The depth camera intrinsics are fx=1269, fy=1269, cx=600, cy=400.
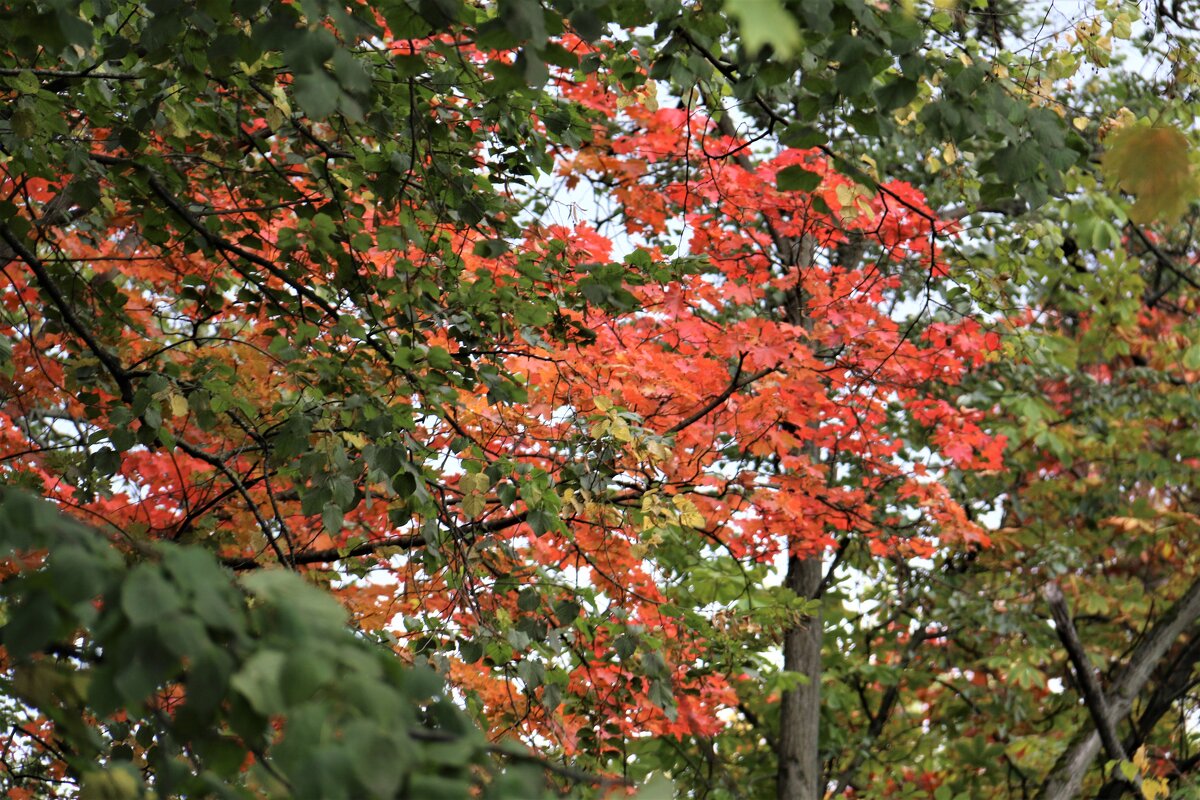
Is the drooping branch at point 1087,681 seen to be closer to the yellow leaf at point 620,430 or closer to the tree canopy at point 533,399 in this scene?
the tree canopy at point 533,399

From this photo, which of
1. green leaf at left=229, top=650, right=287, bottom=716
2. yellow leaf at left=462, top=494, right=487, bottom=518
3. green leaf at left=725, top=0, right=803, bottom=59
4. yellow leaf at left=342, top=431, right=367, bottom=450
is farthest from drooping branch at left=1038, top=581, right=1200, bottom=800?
green leaf at left=725, top=0, right=803, bottom=59

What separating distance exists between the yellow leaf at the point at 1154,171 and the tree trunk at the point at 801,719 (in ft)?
18.5

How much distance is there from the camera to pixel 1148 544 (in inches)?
388

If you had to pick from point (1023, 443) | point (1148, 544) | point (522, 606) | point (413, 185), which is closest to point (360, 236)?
point (413, 185)

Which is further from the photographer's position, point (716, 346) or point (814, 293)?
Result: point (814, 293)

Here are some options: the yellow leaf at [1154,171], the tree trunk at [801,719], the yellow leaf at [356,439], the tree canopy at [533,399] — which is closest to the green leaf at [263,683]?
the tree canopy at [533,399]

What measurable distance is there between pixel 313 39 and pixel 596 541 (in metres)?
3.27

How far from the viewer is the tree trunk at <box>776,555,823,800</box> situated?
8008 mm

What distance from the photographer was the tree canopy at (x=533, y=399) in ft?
6.22

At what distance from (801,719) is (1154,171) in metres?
6.22

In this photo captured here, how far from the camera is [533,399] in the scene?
4805mm

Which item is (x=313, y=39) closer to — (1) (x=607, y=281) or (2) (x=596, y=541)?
(1) (x=607, y=281)

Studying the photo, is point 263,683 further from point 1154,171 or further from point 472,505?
point 472,505

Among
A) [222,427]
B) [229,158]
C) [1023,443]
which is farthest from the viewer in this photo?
[1023,443]
